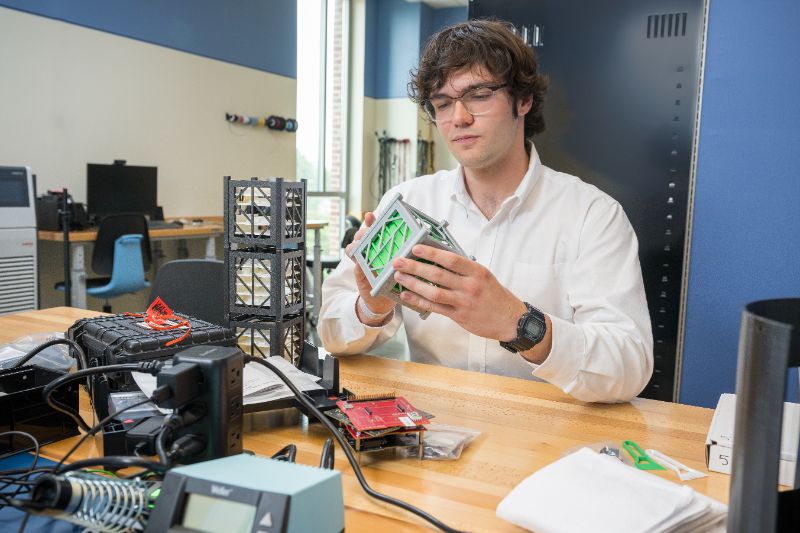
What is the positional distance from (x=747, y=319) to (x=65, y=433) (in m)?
0.92

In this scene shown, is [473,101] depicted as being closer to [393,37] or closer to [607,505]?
[607,505]

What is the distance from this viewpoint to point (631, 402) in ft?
3.85

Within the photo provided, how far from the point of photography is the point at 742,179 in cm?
193

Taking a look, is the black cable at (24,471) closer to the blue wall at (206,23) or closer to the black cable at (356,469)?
the black cable at (356,469)

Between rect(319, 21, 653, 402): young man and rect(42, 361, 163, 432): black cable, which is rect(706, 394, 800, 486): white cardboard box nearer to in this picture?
rect(319, 21, 653, 402): young man

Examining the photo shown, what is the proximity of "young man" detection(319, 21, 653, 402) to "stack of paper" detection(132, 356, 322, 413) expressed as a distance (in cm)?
22

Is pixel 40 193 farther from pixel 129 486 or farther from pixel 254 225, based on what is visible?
pixel 129 486

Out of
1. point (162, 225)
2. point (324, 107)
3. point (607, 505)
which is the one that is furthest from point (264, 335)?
point (324, 107)

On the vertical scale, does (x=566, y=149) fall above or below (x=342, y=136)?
below

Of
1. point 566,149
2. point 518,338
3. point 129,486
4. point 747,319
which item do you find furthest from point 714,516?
point 566,149

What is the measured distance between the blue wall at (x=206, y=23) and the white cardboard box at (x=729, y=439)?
14.9 ft

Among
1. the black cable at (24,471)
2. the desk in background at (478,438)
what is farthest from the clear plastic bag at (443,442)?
the black cable at (24,471)

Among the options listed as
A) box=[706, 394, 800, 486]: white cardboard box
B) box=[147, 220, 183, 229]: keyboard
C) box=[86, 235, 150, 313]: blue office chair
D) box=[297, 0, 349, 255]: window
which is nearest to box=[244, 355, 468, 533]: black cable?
box=[706, 394, 800, 486]: white cardboard box

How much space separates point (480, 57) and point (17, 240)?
309cm
